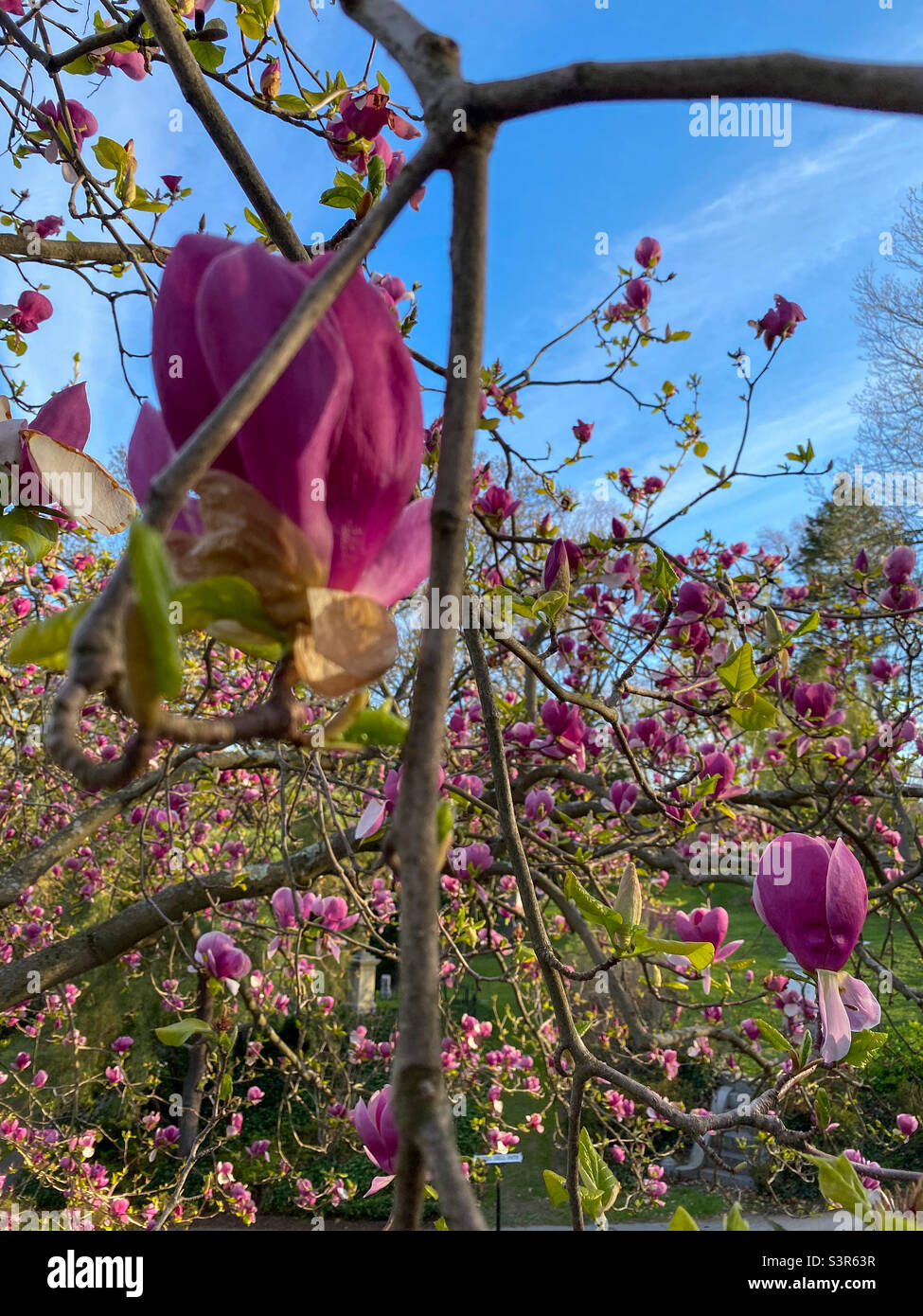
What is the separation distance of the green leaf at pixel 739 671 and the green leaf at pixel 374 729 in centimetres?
96

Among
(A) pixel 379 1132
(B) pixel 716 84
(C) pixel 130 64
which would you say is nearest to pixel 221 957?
(A) pixel 379 1132

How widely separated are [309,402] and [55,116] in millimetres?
2343

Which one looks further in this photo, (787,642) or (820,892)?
(787,642)

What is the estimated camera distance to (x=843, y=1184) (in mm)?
591

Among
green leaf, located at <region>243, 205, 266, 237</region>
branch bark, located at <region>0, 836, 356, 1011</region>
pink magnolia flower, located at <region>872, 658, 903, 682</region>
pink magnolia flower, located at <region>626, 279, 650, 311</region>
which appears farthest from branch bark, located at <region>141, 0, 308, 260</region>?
pink magnolia flower, located at <region>872, 658, 903, 682</region>

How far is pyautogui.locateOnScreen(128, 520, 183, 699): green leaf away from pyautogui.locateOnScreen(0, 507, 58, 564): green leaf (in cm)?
61

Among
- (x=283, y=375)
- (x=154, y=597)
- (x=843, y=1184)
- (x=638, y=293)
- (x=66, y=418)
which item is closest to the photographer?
(x=154, y=597)

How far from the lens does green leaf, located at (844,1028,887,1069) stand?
0.92 metres

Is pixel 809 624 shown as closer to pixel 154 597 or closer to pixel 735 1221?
pixel 735 1221

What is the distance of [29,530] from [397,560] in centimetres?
55
